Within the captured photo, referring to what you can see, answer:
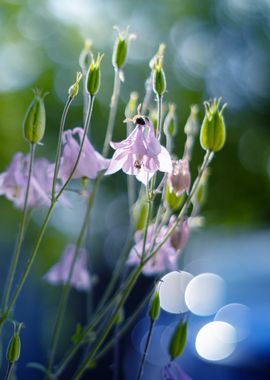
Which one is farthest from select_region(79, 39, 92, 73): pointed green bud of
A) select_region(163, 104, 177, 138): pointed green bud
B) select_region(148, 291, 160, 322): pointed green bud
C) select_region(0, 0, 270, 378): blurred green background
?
select_region(0, 0, 270, 378): blurred green background

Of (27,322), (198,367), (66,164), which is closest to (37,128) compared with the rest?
(66,164)

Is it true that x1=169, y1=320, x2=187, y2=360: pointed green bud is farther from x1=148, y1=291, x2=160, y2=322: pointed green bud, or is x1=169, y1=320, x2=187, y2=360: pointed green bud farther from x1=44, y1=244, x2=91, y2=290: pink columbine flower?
x1=44, y1=244, x2=91, y2=290: pink columbine flower

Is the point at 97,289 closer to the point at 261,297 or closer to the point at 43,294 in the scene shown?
the point at 43,294

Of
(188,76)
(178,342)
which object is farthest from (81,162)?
(188,76)

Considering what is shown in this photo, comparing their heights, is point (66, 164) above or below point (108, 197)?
below

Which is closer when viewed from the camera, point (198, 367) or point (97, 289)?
point (198, 367)

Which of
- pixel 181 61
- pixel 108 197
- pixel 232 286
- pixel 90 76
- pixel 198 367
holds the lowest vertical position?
pixel 198 367

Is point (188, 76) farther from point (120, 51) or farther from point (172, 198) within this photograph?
point (172, 198)
